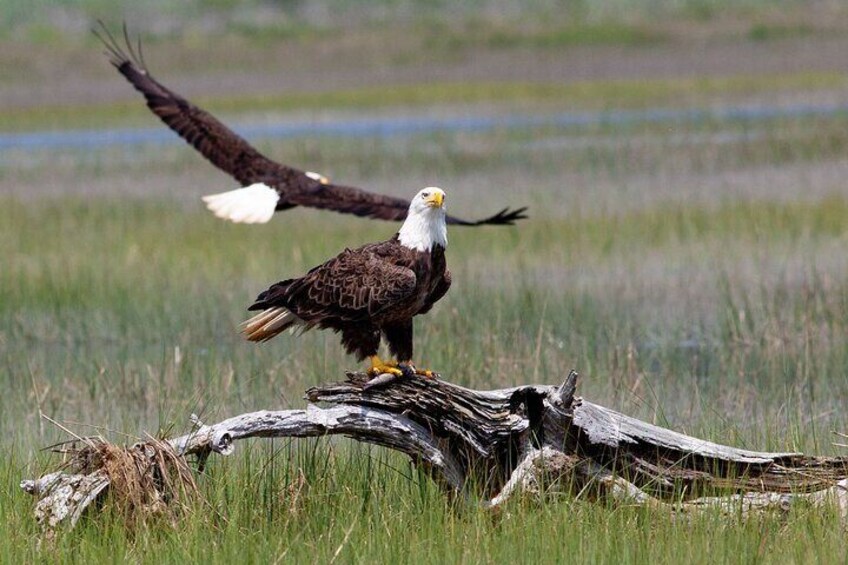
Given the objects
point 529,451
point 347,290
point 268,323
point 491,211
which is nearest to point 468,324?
point 268,323

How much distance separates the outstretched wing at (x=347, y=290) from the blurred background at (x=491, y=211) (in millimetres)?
664

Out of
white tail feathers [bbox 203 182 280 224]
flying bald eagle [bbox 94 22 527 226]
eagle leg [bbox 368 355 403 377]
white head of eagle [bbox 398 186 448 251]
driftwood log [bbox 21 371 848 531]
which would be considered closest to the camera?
driftwood log [bbox 21 371 848 531]

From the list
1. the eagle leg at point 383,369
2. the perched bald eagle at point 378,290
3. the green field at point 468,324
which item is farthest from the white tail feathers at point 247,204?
the eagle leg at point 383,369

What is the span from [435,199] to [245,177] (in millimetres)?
4167

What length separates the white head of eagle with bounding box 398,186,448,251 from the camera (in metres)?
6.18

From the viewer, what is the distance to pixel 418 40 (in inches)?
1642

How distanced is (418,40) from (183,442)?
36456mm

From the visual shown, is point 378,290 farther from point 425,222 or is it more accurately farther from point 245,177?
point 245,177

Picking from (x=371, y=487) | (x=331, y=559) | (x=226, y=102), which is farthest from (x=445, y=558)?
(x=226, y=102)

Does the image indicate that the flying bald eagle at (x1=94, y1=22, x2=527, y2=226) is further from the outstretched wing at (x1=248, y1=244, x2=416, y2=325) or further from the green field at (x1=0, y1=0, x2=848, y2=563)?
the outstretched wing at (x1=248, y1=244, x2=416, y2=325)

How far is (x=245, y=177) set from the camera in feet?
33.3

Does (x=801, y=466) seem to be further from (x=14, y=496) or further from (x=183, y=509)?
(x=14, y=496)

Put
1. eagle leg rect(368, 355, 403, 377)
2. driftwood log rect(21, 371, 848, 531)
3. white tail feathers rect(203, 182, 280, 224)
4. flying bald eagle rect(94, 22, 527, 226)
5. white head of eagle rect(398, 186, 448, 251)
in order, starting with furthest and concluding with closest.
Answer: white tail feathers rect(203, 182, 280, 224)
flying bald eagle rect(94, 22, 527, 226)
white head of eagle rect(398, 186, 448, 251)
eagle leg rect(368, 355, 403, 377)
driftwood log rect(21, 371, 848, 531)

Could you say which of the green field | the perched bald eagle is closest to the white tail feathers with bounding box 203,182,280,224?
the green field
